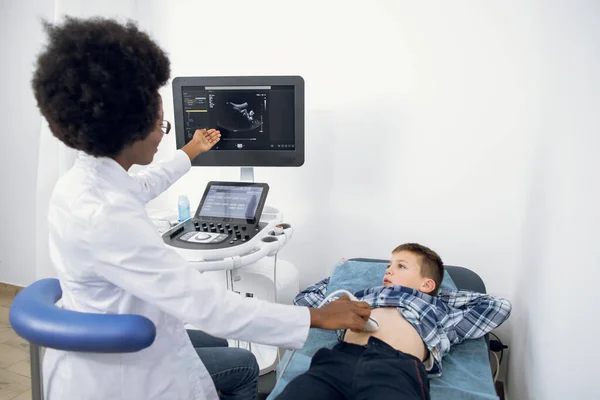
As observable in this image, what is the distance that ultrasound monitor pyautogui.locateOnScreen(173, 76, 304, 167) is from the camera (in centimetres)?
172

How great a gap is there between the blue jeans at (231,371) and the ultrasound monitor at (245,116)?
2.66ft

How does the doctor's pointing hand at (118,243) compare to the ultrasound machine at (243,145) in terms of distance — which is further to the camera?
the ultrasound machine at (243,145)

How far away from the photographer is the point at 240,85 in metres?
1.71

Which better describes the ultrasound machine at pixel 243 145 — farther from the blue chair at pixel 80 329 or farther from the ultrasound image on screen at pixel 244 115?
the blue chair at pixel 80 329

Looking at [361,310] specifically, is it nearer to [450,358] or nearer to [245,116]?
[450,358]

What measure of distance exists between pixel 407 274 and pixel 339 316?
2.11 feet

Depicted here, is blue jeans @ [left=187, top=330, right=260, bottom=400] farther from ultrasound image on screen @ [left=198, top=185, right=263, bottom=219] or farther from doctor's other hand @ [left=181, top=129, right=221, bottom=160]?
doctor's other hand @ [left=181, top=129, right=221, bottom=160]

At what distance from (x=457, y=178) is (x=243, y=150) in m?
0.97

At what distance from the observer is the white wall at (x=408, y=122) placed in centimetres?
177

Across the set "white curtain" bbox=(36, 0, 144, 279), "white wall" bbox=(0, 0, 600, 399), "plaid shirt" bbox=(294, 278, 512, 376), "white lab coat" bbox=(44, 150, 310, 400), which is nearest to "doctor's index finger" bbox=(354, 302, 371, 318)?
"white lab coat" bbox=(44, 150, 310, 400)

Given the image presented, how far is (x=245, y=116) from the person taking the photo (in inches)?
69.7

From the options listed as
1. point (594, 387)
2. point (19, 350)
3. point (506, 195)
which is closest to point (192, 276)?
point (594, 387)

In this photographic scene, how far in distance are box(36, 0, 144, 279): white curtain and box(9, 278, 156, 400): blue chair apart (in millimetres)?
1369

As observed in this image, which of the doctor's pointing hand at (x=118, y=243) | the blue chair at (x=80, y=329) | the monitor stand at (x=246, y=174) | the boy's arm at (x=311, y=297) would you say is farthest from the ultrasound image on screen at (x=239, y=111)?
the blue chair at (x=80, y=329)
